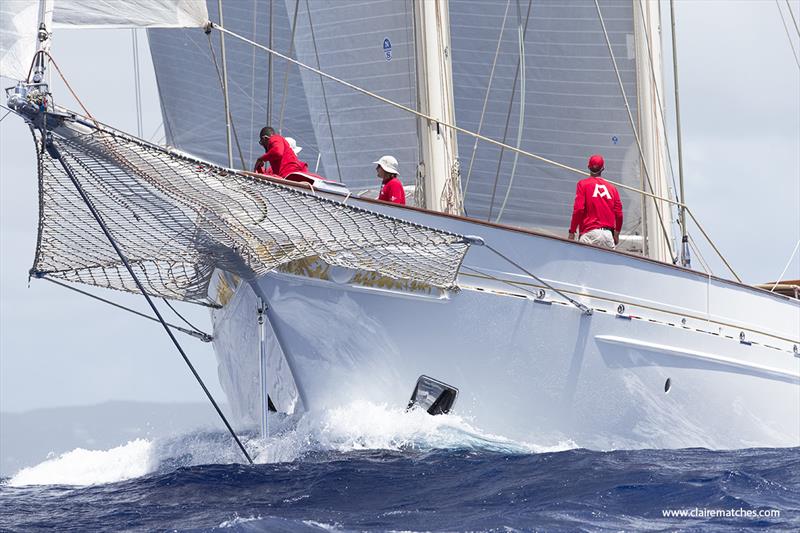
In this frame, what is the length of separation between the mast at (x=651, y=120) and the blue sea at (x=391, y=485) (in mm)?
2733

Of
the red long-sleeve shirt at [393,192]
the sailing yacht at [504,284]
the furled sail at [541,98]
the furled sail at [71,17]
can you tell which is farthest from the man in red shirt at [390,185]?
the furled sail at [541,98]

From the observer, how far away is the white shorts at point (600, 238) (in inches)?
523

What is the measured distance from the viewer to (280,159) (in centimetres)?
1245

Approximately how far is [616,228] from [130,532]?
608cm

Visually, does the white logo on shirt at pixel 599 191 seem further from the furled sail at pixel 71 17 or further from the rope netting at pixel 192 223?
the furled sail at pixel 71 17

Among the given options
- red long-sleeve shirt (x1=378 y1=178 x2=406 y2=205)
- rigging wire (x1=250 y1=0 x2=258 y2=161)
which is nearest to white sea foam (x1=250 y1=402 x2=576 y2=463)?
red long-sleeve shirt (x1=378 y1=178 x2=406 y2=205)

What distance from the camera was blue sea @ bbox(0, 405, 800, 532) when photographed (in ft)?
31.7

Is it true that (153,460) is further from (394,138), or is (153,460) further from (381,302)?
(394,138)

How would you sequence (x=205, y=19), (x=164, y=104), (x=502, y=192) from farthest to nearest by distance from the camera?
1. (x=164, y=104)
2. (x=502, y=192)
3. (x=205, y=19)

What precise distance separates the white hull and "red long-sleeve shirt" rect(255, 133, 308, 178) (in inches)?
35.7

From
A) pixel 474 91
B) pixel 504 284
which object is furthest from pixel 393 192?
pixel 474 91

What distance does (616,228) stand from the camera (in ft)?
44.9

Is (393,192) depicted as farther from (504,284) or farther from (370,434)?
(370,434)

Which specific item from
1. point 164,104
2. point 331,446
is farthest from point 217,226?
point 164,104
